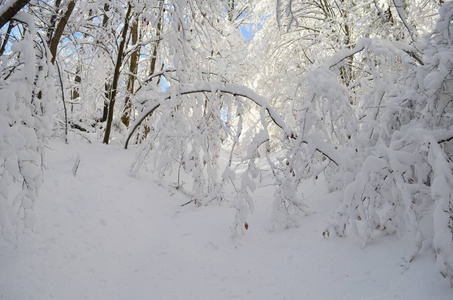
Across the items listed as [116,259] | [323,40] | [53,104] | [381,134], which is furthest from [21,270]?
[323,40]

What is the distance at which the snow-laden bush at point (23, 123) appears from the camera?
2.25 m

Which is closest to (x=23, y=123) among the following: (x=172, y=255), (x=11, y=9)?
(x=11, y=9)

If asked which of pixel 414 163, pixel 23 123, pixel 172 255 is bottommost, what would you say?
pixel 172 255

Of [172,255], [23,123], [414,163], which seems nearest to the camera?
[414,163]

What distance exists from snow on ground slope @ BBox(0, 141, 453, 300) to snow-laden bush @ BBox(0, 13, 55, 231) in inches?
22.1

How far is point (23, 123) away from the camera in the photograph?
103 inches

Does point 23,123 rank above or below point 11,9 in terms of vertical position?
below

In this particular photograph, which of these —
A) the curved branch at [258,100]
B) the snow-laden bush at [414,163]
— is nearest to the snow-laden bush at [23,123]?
the curved branch at [258,100]

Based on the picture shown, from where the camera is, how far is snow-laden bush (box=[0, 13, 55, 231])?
225 cm

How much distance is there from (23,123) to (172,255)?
1797 millimetres

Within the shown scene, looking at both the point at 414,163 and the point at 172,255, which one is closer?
the point at 414,163

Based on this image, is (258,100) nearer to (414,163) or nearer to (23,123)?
(414,163)

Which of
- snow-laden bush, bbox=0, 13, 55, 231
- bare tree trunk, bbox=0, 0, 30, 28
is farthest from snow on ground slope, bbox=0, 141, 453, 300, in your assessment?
bare tree trunk, bbox=0, 0, 30, 28

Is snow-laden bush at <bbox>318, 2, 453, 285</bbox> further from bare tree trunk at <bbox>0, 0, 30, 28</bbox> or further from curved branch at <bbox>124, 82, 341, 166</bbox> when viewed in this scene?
bare tree trunk at <bbox>0, 0, 30, 28</bbox>
